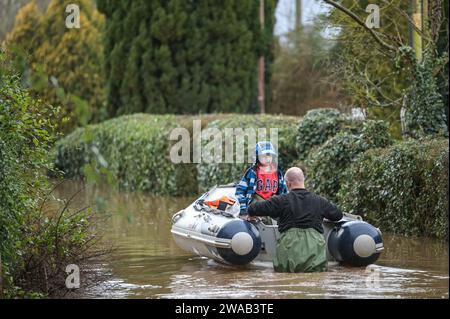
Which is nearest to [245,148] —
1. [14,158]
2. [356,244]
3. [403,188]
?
[403,188]

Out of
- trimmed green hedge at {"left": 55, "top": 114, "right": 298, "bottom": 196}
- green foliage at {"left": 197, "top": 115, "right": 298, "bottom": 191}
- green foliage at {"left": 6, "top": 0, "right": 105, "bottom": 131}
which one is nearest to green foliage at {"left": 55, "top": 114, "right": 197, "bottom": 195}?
trimmed green hedge at {"left": 55, "top": 114, "right": 298, "bottom": 196}

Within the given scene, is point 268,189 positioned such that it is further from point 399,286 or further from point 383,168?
point 383,168

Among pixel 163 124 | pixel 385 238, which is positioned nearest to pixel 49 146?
pixel 385 238

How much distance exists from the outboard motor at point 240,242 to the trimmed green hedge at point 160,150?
337 inches

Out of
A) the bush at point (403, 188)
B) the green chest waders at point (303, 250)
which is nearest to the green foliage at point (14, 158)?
the green chest waders at point (303, 250)

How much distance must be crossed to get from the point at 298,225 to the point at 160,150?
1400 cm

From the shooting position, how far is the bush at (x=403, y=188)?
14.1m

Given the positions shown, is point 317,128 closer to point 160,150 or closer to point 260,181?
point 260,181

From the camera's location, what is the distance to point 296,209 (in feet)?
36.7

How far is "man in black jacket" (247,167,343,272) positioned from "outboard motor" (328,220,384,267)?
49 centimetres

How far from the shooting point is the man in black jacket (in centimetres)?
1116

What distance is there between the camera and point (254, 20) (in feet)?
105

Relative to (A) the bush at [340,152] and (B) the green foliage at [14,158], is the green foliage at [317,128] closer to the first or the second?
(A) the bush at [340,152]

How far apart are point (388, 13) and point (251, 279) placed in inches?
457
